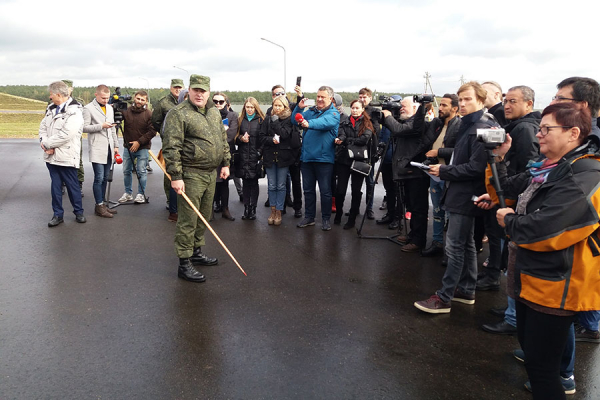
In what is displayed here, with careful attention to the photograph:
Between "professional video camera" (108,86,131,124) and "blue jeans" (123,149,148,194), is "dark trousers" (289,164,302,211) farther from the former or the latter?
"professional video camera" (108,86,131,124)

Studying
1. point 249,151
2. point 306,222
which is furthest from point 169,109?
point 306,222

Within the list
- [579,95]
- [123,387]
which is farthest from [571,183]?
[123,387]

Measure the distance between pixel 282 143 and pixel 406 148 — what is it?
2.15 meters

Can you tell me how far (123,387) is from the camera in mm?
2967

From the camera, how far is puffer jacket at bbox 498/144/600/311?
2297 millimetres

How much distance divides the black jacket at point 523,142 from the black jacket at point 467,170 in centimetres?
30

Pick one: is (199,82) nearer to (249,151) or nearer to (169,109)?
(169,109)

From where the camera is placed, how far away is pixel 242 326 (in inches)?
153

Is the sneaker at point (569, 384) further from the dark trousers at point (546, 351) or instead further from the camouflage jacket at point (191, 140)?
the camouflage jacket at point (191, 140)

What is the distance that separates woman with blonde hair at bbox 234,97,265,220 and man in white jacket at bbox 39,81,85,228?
248 cm

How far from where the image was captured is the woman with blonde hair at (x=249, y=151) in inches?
292

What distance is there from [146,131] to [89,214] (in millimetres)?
1800

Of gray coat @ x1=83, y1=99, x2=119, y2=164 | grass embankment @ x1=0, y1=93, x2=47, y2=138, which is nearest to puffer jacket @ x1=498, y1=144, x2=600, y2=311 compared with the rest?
gray coat @ x1=83, y1=99, x2=119, y2=164

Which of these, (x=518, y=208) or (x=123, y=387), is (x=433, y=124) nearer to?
(x=518, y=208)
